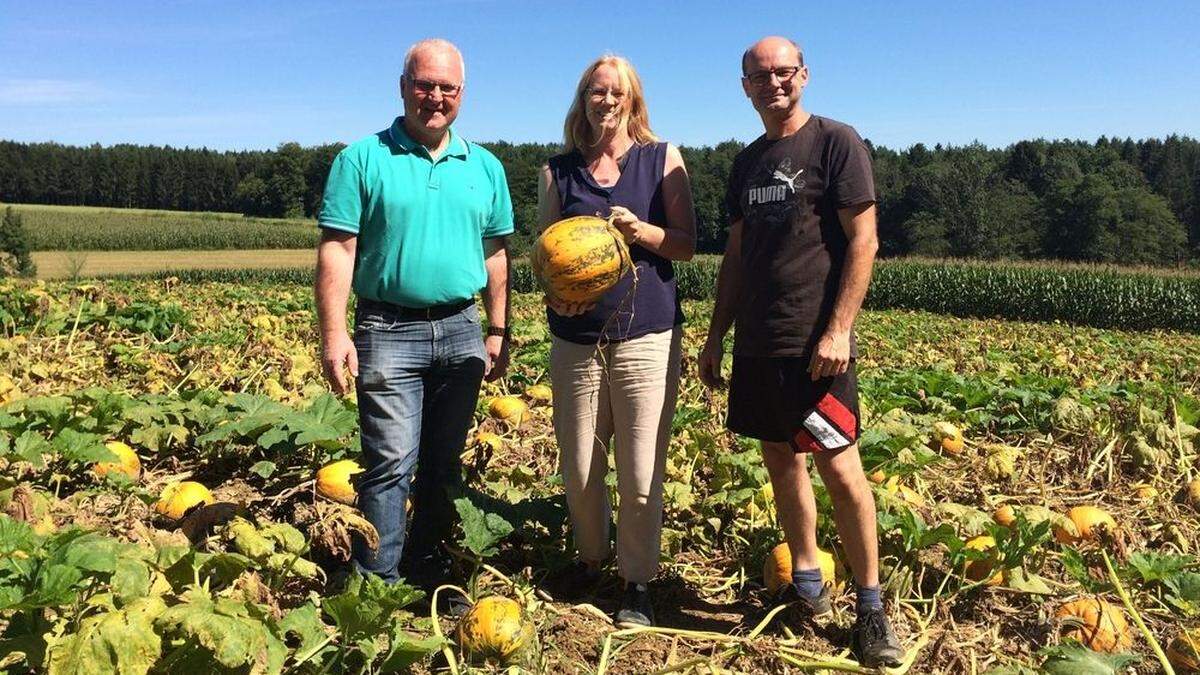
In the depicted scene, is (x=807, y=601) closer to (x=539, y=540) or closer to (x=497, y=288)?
(x=539, y=540)

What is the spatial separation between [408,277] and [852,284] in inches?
61.6

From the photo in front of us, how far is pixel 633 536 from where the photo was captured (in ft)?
10.8

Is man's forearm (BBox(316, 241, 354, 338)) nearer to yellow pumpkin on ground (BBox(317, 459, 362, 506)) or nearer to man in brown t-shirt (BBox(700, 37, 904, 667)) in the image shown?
yellow pumpkin on ground (BBox(317, 459, 362, 506))

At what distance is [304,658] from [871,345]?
1055 centimetres

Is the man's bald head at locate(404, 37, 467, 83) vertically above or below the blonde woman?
above

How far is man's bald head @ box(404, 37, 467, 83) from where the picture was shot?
2947mm

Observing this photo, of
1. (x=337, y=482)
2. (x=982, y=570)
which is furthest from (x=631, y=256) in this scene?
(x=982, y=570)

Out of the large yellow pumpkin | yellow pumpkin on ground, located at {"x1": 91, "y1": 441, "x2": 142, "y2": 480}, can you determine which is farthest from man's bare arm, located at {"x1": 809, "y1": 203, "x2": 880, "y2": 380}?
yellow pumpkin on ground, located at {"x1": 91, "y1": 441, "x2": 142, "y2": 480}

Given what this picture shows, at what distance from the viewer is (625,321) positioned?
3.15 meters

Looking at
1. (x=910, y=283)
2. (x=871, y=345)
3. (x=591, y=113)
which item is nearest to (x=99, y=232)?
(x=910, y=283)

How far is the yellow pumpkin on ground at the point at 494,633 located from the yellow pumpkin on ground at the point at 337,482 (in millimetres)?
1223

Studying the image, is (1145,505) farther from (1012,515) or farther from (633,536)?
(633,536)

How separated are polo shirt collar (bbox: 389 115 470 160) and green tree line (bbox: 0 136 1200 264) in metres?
47.6

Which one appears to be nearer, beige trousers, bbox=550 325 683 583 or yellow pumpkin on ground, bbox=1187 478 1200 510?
beige trousers, bbox=550 325 683 583
